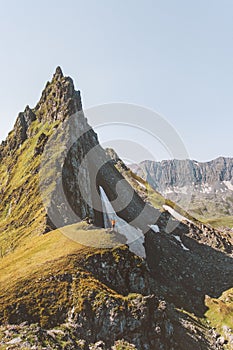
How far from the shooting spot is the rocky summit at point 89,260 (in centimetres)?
3250

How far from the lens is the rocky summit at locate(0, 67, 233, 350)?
32500 mm

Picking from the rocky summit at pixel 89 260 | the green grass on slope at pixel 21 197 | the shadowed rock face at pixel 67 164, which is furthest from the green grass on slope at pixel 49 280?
the green grass on slope at pixel 21 197

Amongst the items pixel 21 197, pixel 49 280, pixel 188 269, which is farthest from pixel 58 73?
pixel 49 280

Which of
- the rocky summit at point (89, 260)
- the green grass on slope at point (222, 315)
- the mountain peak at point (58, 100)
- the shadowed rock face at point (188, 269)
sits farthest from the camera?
the mountain peak at point (58, 100)

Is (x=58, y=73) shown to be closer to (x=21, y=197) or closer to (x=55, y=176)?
(x=21, y=197)

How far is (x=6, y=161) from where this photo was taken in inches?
4734

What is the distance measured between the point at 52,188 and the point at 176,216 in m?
60.0

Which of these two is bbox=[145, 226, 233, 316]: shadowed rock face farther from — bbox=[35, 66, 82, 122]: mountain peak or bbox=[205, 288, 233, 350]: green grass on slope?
bbox=[35, 66, 82, 122]: mountain peak

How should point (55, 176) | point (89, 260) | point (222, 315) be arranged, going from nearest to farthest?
point (89, 260) → point (222, 315) → point (55, 176)

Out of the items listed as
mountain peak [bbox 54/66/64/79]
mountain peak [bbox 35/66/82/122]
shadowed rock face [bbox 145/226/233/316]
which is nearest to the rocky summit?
shadowed rock face [bbox 145/226/233/316]

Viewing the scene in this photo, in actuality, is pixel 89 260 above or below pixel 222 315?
above

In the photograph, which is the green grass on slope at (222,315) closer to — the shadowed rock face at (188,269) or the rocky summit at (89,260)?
the rocky summit at (89,260)

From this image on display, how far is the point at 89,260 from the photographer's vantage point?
3972 cm

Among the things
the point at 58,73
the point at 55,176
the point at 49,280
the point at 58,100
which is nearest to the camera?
the point at 49,280
